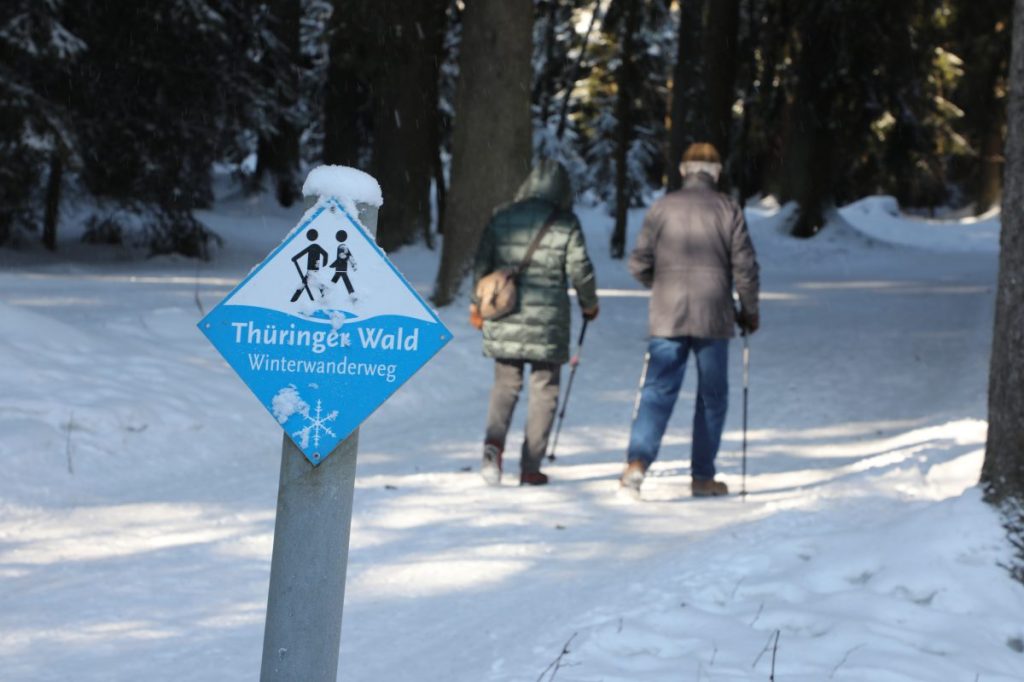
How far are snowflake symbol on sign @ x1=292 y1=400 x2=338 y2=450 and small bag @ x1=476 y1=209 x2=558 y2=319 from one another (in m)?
4.97

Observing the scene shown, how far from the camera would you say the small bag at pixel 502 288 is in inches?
325

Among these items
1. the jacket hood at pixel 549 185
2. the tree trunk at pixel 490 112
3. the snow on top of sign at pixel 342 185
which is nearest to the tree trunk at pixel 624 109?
the tree trunk at pixel 490 112

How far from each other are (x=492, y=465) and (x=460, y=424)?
2340 mm

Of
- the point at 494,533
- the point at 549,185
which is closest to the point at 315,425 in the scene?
the point at 494,533

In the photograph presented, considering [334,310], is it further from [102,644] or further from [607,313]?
[607,313]

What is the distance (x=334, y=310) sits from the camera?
129 inches

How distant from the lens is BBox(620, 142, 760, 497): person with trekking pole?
8.02 metres

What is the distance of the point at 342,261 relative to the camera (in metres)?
3.31

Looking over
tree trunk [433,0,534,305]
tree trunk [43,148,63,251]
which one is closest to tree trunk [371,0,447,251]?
tree trunk [43,148,63,251]

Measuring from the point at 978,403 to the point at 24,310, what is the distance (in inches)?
305

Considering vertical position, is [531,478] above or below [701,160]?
below

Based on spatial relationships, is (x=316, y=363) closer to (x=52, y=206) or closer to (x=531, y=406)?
(x=531, y=406)

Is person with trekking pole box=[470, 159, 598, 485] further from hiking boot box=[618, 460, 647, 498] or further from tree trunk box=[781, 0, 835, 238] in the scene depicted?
tree trunk box=[781, 0, 835, 238]

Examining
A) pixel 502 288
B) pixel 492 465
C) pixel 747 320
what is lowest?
pixel 492 465
